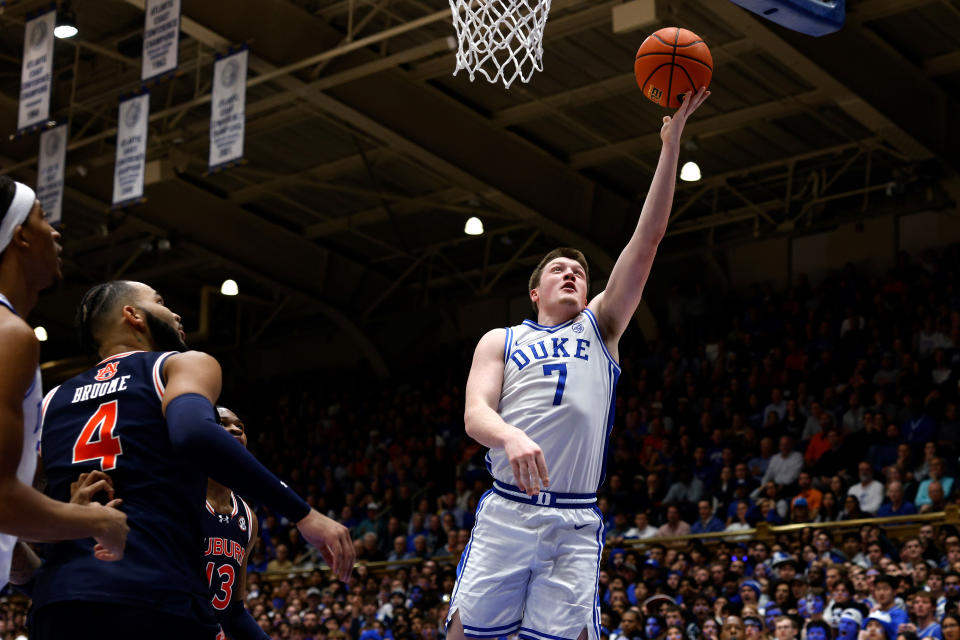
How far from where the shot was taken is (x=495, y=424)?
15.3 ft

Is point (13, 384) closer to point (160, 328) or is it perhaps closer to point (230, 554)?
point (160, 328)

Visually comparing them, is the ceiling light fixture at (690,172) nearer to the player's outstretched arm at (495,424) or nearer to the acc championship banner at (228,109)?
the acc championship banner at (228,109)

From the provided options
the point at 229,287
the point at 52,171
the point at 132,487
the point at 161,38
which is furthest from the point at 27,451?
the point at 229,287

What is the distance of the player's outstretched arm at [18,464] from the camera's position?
2971 mm

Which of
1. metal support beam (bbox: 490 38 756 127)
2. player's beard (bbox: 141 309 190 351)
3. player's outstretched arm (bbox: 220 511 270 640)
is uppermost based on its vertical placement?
metal support beam (bbox: 490 38 756 127)

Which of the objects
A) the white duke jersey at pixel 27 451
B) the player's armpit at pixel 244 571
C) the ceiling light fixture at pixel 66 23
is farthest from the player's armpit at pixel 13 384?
the ceiling light fixture at pixel 66 23

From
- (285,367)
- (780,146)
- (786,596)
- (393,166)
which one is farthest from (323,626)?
(285,367)

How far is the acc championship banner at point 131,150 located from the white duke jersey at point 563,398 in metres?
11.7

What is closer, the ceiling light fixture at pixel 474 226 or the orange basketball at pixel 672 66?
the orange basketball at pixel 672 66

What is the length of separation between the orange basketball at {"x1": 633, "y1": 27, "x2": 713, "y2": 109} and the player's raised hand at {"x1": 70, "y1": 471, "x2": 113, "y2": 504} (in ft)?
10.9

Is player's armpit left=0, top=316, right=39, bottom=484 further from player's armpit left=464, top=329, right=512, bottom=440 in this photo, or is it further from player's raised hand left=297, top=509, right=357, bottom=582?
player's armpit left=464, top=329, right=512, bottom=440

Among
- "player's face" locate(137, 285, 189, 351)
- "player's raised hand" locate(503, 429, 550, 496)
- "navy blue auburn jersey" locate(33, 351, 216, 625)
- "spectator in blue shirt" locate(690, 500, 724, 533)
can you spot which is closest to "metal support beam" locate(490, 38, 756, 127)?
"spectator in blue shirt" locate(690, 500, 724, 533)

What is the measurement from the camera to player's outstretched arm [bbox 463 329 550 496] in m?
4.32

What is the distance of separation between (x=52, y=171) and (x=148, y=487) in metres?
14.6
